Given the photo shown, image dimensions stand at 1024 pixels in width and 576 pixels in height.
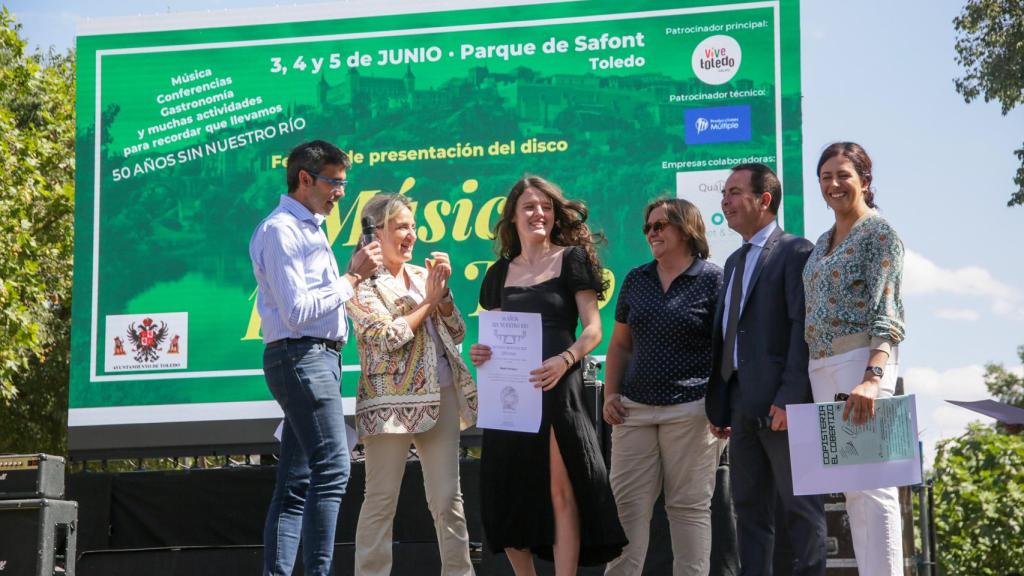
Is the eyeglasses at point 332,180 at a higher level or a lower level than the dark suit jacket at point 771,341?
higher

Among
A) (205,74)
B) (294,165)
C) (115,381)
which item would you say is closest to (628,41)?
(205,74)

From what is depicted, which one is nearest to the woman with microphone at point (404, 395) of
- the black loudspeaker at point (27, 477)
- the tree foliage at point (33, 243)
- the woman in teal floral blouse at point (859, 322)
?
the woman in teal floral blouse at point (859, 322)

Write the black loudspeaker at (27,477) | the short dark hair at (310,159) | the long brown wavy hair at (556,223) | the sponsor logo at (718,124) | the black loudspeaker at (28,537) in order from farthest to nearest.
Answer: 1. the sponsor logo at (718,124)
2. the black loudspeaker at (27,477)
3. the black loudspeaker at (28,537)
4. the long brown wavy hair at (556,223)
5. the short dark hair at (310,159)

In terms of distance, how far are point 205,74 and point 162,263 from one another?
1.14 m

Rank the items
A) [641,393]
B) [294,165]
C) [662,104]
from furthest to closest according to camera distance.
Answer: [662,104]
[641,393]
[294,165]

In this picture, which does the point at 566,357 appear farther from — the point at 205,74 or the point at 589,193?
the point at 205,74

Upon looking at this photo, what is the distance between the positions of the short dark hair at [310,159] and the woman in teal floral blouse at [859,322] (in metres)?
Result: 1.62

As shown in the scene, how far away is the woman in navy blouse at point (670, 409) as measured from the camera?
3959mm

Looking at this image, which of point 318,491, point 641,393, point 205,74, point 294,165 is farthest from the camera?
point 205,74

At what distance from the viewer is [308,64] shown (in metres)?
6.40

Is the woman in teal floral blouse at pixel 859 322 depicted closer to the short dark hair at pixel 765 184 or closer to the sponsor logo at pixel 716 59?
the short dark hair at pixel 765 184

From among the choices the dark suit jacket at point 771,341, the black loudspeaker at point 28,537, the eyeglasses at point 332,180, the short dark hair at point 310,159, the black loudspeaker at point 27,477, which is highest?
the short dark hair at point 310,159

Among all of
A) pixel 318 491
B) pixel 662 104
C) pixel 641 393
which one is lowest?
pixel 318 491

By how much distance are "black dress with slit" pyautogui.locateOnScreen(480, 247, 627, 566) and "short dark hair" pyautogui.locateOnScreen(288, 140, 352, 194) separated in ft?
2.74
